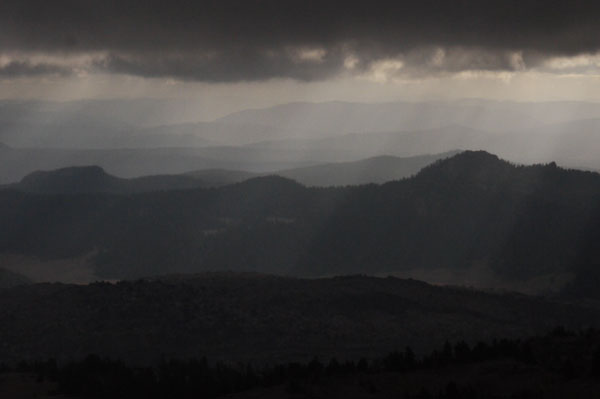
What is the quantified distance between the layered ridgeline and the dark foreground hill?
1682 inches

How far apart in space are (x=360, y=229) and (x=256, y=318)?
85.2 metres

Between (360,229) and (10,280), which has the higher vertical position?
(360,229)

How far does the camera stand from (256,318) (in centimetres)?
8581

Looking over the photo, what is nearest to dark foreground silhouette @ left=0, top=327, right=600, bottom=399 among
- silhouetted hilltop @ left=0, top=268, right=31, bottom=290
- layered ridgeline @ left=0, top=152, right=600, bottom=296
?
silhouetted hilltop @ left=0, top=268, right=31, bottom=290

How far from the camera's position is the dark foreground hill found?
77625 millimetres

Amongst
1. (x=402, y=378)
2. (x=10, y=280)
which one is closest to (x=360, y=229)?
(x=10, y=280)

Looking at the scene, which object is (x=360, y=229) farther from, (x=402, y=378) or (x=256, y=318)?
(x=402, y=378)

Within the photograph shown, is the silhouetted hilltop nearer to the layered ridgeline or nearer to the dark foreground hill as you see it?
the layered ridgeline

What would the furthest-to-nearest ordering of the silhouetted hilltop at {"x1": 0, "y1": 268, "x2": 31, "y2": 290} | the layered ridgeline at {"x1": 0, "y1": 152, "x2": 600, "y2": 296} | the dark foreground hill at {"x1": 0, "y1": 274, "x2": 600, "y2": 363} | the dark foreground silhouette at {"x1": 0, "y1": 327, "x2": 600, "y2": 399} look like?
the layered ridgeline at {"x1": 0, "y1": 152, "x2": 600, "y2": 296}
the silhouetted hilltop at {"x1": 0, "y1": 268, "x2": 31, "y2": 290}
the dark foreground hill at {"x1": 0, "y1": 274, "x2": 600, "y2": 363}
the dark foreground silhouette at {"x1": 0, "y1": 327, "x2": 600, "y2": 399}

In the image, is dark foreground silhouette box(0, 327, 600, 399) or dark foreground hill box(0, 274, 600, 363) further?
dark foreground hill box(0, 274, 600, 363)

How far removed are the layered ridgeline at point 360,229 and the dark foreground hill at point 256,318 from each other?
140ft

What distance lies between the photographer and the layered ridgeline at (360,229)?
14775 cm

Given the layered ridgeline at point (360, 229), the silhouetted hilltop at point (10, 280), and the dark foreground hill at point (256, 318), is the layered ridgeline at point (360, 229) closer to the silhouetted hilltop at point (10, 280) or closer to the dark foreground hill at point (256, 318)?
the silhouetted hilltop at point (10, 280)

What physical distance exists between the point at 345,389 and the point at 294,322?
41194 millimetres
